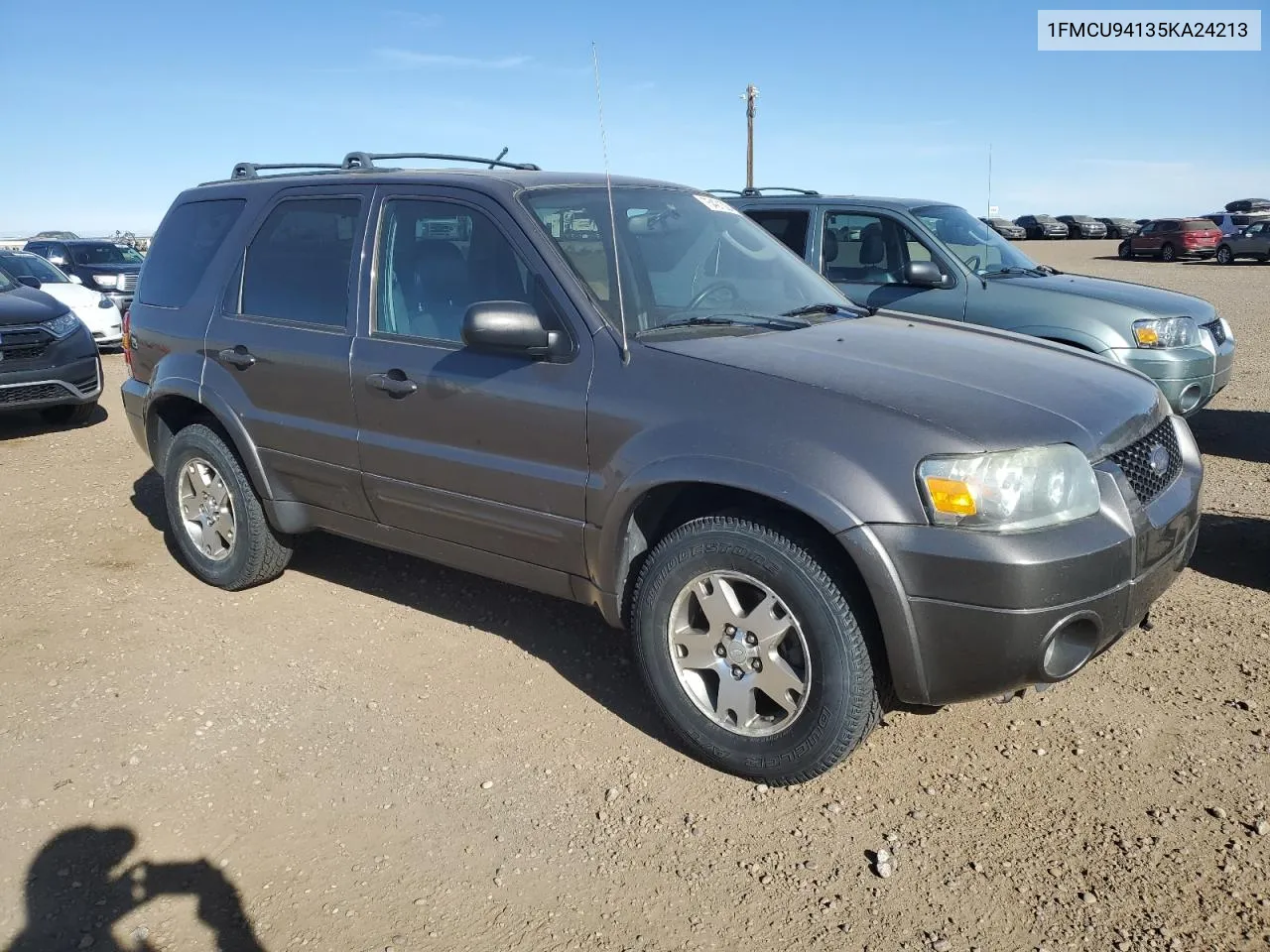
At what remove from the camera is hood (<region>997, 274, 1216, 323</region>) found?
6.88 meters

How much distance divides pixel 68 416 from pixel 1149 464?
9.38m

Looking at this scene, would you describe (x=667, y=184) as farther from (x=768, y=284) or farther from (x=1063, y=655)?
(x=1063, y=655)

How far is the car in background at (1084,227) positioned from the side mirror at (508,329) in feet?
166

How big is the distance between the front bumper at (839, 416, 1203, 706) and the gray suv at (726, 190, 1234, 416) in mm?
3622

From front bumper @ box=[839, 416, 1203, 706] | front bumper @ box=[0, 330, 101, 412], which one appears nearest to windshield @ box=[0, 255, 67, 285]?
front bumper @ box=[0, 330, 101, 412]

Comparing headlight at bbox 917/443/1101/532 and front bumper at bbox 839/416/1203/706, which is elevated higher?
headlight at bbox 917/443/1101/532

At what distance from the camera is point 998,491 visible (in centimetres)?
287

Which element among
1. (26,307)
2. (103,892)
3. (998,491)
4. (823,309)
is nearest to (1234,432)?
(823,309)

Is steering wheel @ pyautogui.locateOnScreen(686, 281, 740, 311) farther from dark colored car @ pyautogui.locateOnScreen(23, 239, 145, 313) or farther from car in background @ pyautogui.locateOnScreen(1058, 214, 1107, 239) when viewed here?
car in background @ pyautogui.locateOnScreen(1058, 214, 1107, 239)

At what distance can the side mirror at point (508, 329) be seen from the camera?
3441 millimetres

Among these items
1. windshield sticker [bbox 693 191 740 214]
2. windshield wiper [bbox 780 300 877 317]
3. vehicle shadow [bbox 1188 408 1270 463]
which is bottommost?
vehicle shadow [bbox 1188 408 1270 463]

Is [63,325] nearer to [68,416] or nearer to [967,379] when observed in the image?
[68,416]

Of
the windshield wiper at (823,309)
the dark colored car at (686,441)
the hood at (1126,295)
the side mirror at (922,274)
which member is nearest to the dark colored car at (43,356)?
the dark colored car at (686,441)

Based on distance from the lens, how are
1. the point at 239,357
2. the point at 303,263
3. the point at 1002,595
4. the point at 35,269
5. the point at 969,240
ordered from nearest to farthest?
the point at 1002,595, the point at 303,263, the point at 239,357, the point at 969,240, the point at 35,269
